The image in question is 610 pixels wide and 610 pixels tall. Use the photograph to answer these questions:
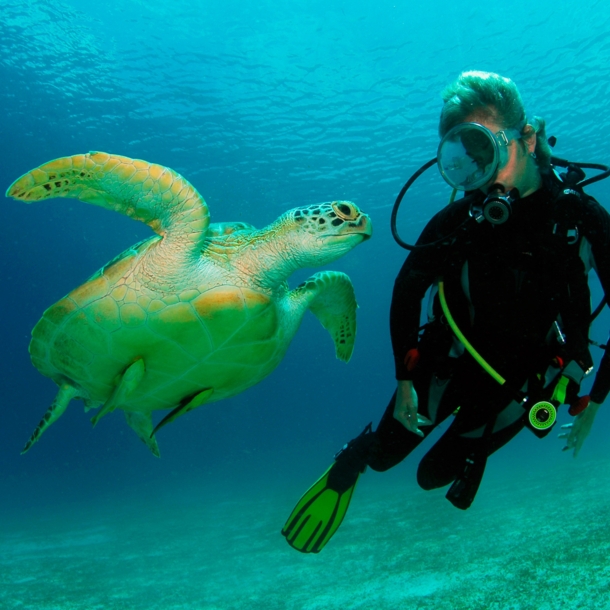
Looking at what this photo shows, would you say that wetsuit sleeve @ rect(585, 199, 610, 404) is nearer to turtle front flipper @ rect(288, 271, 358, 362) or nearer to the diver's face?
the diver's face

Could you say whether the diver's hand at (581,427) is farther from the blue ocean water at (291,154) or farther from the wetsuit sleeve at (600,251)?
the blue ocean water at (291,154)

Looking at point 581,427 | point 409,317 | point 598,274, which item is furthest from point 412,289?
point 581,427

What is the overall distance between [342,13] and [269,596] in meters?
13.9

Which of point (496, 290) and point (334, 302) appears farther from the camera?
point (334, 302)

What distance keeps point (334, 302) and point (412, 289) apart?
200 centimetres

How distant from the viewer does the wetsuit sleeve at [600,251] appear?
2.37 m

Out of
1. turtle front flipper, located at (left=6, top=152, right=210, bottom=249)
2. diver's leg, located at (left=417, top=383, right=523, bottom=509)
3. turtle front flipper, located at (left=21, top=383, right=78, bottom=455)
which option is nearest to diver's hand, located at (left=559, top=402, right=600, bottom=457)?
diver's leg, located at (left=417, top=383, right=523, bottom=509)

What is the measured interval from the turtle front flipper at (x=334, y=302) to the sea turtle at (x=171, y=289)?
0.26 meters

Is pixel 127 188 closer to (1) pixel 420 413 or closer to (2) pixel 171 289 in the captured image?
(2) pixel 171 289

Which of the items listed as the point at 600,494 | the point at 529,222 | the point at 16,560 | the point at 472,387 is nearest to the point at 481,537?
the point at 600,494

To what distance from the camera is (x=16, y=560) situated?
8.23m

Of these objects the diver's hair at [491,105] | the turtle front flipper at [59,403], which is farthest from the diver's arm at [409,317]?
the turtle front flipper at [59,403]

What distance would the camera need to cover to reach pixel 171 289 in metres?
3.34

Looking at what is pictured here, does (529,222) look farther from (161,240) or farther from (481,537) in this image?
(481,537)
